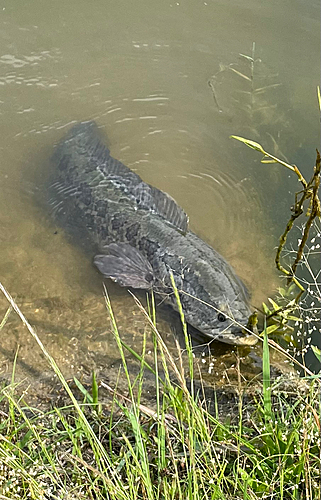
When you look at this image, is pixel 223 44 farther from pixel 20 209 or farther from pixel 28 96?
pixel 20 209

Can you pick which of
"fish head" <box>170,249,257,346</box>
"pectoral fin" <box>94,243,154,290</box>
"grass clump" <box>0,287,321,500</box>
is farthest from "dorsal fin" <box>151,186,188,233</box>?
"grass clump" <box>0,287,321,500</box>

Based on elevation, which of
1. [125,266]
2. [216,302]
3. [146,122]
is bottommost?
[125,266]

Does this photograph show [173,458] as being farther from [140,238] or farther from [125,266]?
[140,238]

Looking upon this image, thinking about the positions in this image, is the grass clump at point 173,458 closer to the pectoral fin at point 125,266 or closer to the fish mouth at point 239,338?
the fish mouth at point 239,338

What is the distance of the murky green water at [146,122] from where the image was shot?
4426 millimetres

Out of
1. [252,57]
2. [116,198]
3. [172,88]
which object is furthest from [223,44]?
[116,198]

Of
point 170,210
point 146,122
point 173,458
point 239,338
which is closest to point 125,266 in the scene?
point 170,210

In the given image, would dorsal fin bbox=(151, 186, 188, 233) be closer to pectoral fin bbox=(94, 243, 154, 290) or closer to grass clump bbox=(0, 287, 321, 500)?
pectoral fin bbox=(94, 243, 154, 290)

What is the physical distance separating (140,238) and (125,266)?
0.96 feet

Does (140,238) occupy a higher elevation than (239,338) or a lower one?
higher

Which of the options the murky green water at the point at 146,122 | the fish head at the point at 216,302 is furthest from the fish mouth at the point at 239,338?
the murky green water at the point at 146,122

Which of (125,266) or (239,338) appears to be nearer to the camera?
(239,338)

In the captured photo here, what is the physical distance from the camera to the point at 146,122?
6000mm

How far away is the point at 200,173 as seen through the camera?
549 cm
